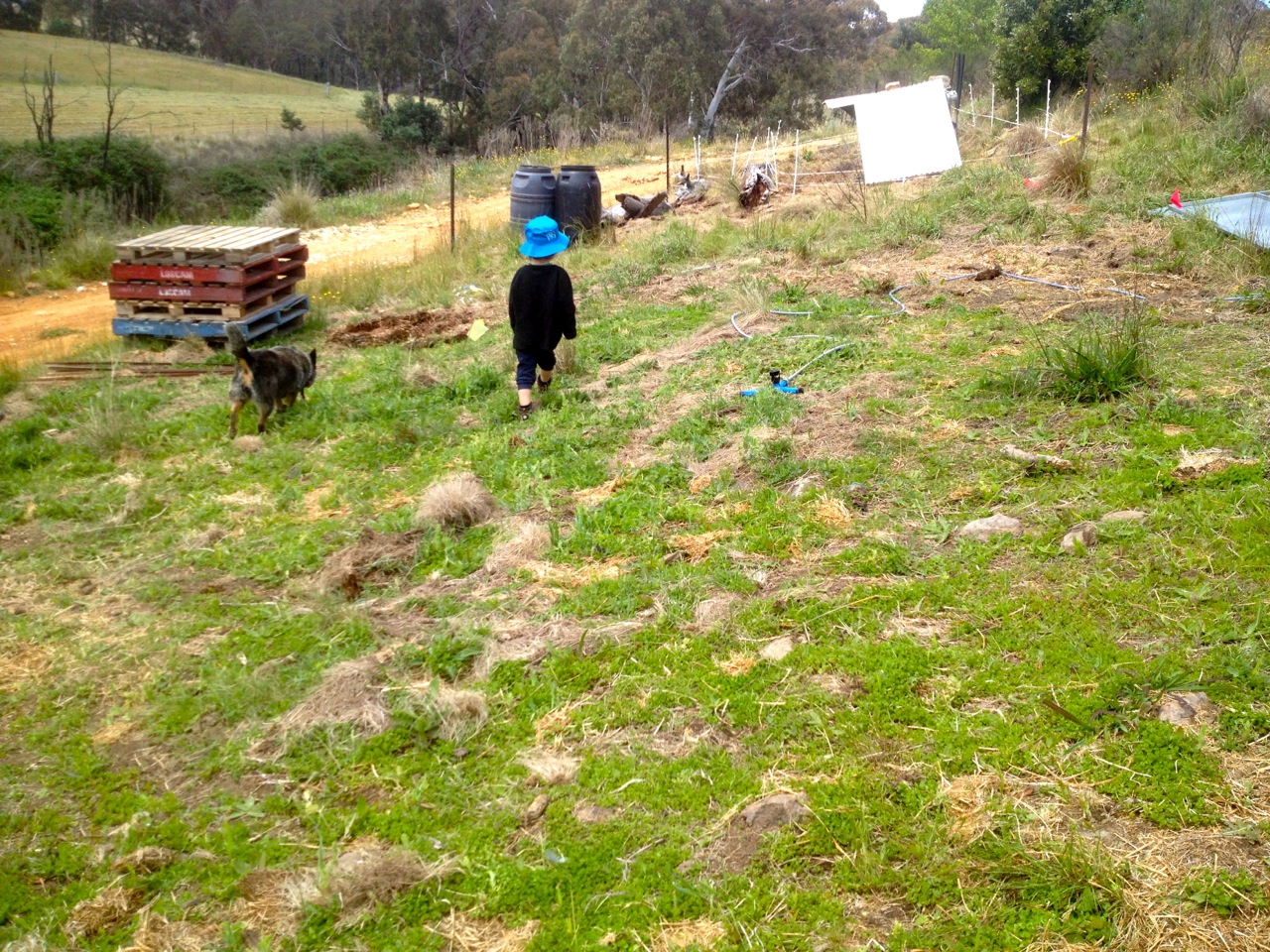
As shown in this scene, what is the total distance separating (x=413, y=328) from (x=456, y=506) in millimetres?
5557

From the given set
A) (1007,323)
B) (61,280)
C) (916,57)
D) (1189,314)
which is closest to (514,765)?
(1007,323)

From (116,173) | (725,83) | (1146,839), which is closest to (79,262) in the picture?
(116,173)

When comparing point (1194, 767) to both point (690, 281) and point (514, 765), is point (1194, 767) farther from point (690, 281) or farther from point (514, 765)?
point (690, 281)

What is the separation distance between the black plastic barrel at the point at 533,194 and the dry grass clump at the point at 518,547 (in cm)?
965

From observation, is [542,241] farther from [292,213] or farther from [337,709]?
[292,213]

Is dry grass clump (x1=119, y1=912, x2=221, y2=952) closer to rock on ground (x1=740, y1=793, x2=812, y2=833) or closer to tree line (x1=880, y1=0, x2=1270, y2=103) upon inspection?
rock on ground (x1=740, y1=793, x2=812, y2=833)

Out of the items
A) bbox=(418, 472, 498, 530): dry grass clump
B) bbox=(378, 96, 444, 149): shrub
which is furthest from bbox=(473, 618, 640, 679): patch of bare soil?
bbox=(378, 96, 444, 149): shrub

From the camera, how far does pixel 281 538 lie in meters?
5.65

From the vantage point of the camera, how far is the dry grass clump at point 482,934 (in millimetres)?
2771

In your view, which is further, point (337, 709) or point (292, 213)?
point (292, 213)

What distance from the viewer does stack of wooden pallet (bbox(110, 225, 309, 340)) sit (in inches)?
391

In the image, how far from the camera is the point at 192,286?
1001 cm

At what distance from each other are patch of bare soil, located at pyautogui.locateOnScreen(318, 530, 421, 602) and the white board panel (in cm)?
1313

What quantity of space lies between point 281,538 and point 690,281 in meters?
6.12
